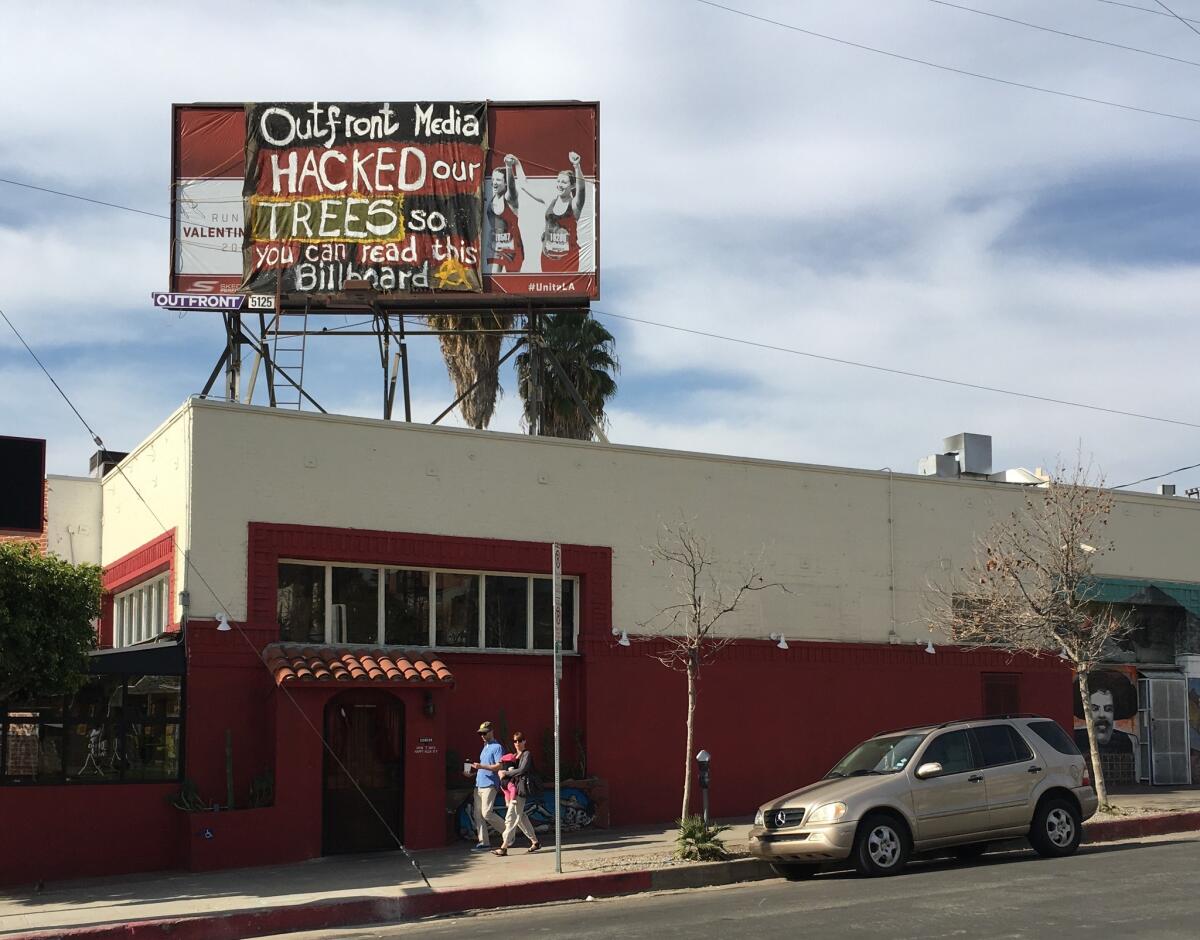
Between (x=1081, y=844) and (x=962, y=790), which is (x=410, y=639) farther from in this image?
(x=1081, y=844)

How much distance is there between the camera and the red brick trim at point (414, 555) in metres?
18.4

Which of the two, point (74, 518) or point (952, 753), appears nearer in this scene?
point (952, 753)

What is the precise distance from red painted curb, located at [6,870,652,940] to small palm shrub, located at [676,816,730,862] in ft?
2.84

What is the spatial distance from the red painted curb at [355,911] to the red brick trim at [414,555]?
536 cm

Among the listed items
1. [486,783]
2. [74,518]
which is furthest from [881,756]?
[74,518]

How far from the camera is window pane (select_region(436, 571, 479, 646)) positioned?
1983cm

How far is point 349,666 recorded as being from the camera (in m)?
17.7

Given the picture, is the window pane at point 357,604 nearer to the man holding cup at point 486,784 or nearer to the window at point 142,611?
the man holding cup at point 486,784

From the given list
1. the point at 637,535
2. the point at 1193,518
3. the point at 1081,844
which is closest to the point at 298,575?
the point at 637,535

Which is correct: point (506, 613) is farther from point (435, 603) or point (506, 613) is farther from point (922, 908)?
point (922, 908)

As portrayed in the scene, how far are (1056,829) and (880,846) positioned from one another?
2464mm

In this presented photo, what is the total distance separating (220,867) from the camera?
16.8 meters

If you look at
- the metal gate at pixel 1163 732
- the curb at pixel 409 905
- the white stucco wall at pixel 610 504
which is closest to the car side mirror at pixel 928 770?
the curb at pixel 409 905

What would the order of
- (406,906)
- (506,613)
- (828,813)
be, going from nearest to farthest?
(406,906) < (828,813) < (506,613)
